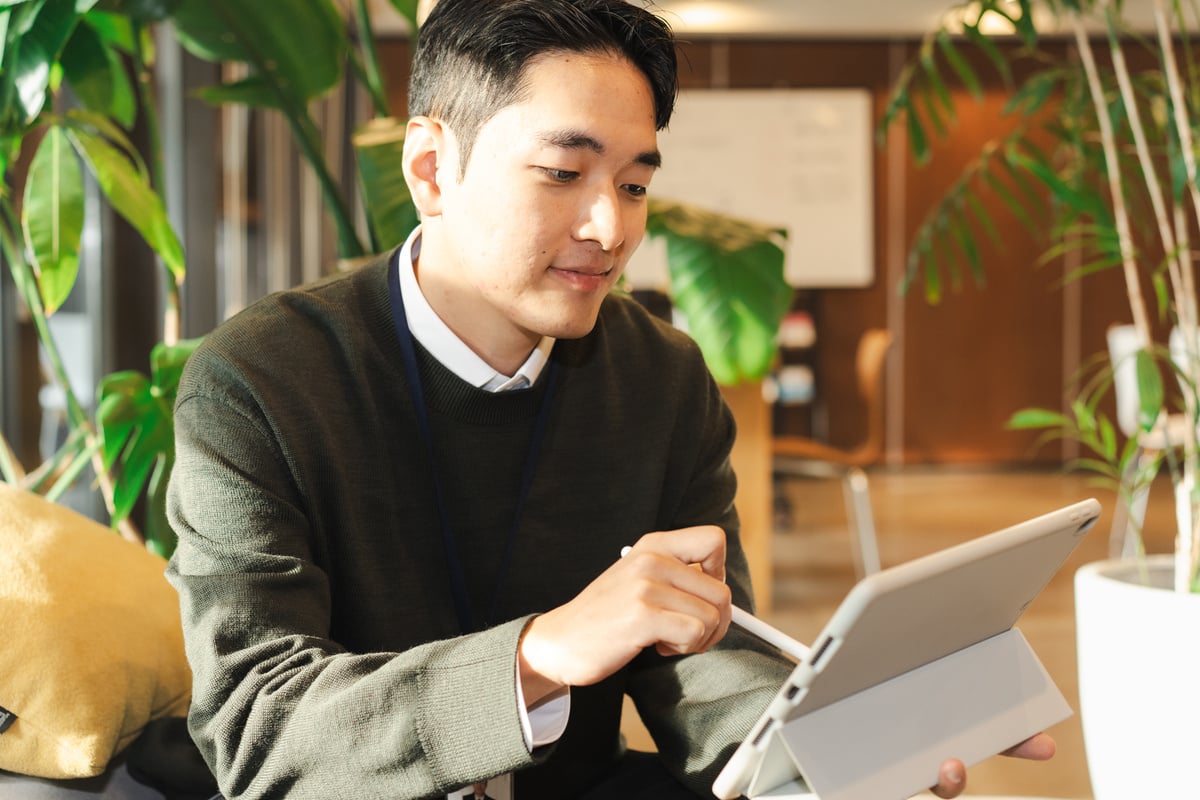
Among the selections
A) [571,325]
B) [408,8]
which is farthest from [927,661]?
[408,8]

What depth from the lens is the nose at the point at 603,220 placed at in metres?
1.05

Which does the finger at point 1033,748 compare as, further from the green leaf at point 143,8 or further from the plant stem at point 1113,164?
the green leaf at point 143,8

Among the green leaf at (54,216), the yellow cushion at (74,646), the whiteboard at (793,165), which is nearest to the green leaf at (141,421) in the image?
the green leaf at (54,216)

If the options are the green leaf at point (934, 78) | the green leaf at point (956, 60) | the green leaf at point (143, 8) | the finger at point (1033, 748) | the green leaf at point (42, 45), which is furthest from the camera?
the green leaf at point (934, 78)

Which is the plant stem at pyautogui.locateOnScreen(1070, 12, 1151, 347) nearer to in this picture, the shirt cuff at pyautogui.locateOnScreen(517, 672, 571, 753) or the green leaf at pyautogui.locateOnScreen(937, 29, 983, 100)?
the green leaf at pyautogui.locateOnScreen(937, 29, 983, 100)

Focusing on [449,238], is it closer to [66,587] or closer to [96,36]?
[66,587]

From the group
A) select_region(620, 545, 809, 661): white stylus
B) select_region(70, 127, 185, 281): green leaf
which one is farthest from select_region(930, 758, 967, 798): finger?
select_region(70, 127, 185, 281): green leaf

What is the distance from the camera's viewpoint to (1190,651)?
1.67 metres

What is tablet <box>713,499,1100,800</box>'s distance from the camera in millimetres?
783

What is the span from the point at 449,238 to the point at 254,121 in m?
3.67

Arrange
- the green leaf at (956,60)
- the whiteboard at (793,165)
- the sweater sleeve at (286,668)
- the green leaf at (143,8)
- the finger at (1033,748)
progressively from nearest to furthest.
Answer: the sweater sleeve at (286,668), the finger at (1033,748), the green leaf at (143,8), the green leaf at (956,60), the whiteboard at (793,165)

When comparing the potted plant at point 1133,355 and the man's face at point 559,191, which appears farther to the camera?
the potted plant at point 1133,355

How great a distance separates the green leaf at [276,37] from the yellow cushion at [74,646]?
879 mm

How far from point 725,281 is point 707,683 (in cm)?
107
